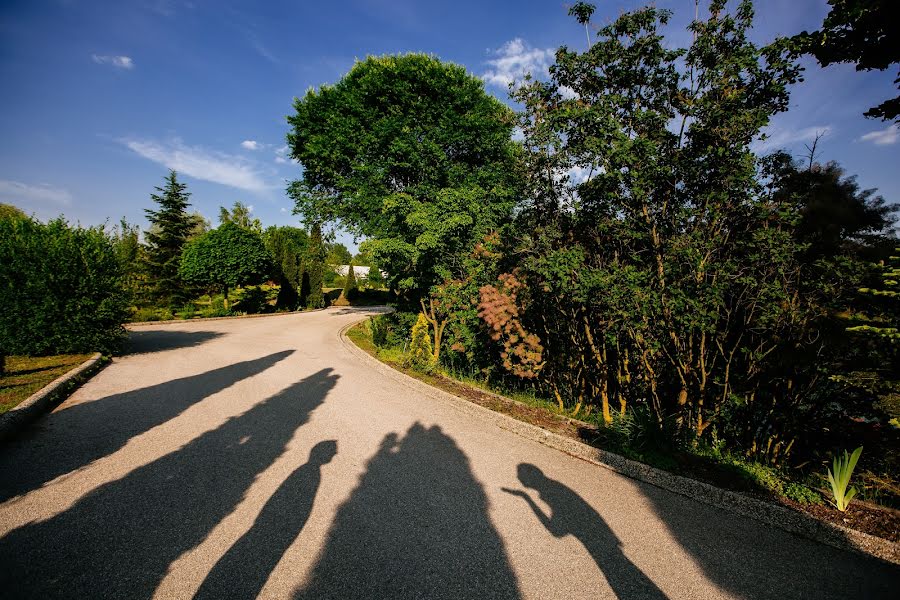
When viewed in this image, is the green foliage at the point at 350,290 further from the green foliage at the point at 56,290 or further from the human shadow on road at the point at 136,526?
the human shadow on road at the point at 136,526

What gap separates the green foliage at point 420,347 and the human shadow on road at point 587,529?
5410mm

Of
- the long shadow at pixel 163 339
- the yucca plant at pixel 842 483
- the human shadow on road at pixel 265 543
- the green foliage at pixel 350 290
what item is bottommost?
the long shadow at pixel 163 339

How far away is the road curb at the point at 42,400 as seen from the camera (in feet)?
15.8

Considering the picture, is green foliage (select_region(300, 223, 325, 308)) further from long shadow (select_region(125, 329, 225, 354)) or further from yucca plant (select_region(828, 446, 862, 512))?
yucca plant (select_region(828, 446, 862, 512))

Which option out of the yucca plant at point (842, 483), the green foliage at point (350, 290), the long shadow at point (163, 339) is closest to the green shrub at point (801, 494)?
the yucca plant at point (842, 483)

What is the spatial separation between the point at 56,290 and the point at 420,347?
935 centimetres

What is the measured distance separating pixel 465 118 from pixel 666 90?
26.1 feet

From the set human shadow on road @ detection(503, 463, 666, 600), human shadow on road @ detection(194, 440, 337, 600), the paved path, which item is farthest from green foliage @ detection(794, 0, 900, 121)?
human shadow on road @ detection(194, 440, 337, 600)

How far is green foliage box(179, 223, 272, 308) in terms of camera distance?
2003 centimetres

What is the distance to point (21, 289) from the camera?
8.58 meters

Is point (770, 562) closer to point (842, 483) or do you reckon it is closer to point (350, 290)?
point (842, 483)

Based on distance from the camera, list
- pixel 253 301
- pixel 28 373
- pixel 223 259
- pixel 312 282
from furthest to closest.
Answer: pixel 312 282, pixel 253 301, pixel 223 259, pixel 28 373

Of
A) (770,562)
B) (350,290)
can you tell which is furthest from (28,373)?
(350,290)

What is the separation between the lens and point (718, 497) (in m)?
3.68
